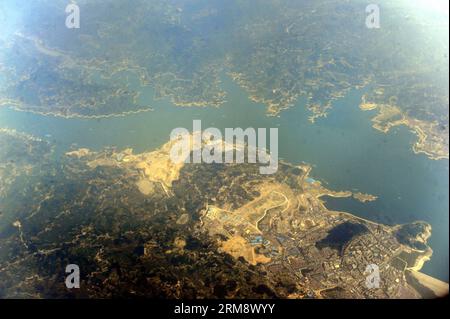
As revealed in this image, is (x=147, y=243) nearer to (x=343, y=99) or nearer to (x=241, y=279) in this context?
(x=241, y=279)
